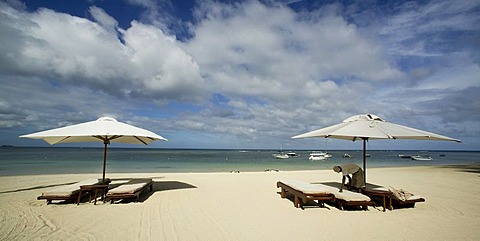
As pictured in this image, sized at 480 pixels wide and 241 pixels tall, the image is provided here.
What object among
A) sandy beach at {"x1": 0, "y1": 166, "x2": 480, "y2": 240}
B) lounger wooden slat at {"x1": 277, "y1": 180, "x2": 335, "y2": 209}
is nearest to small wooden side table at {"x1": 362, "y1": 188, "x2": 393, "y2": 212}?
sandy beach at {"x1": 0, "y1": 166, "x2": 480, "y2": 240}

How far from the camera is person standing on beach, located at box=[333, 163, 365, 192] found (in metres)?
7.02

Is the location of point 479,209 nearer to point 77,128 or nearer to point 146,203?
point 146,203

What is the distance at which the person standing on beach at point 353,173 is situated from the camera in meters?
7.02

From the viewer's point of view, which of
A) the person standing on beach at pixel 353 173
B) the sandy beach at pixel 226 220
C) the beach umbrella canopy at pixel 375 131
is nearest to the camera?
the sandy beach at pixel 226 220

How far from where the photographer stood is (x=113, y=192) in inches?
259

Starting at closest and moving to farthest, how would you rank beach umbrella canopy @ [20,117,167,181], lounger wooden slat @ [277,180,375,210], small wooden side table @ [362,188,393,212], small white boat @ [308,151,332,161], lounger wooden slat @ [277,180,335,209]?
lounger wooden slat @ [277,180,375,210] → lounger wooden slat @ [277,180,335,209] → small wooden side table @ [362,188,393,212] → beach umbrella canopy @ [20,117,167,181] → small white boat @ [308,151,332,161]

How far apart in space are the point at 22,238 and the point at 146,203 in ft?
9.29

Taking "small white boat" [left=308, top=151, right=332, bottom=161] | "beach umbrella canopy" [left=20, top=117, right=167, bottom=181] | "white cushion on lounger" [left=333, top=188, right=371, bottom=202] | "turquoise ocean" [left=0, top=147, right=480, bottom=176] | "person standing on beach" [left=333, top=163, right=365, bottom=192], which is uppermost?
"beach umbrella canopy" [left=20, top=117, right=167, bottom=181]

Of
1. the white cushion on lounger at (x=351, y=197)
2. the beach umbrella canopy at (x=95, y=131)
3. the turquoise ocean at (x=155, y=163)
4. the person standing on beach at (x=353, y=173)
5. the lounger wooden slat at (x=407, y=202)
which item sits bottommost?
the turquoise ocean at (x=155, y=163)

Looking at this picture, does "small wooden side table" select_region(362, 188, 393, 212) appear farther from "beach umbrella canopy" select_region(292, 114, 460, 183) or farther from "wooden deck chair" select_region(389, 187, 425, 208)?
"beach umbrella canopy" select_region(292, 114, 460, 183)

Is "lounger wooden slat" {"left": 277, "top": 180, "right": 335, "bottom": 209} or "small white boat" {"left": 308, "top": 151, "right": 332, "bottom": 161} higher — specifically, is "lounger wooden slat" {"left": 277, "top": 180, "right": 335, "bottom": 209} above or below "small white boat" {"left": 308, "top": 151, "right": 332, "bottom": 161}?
above

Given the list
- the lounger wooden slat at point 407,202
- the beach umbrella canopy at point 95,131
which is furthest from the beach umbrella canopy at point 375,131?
the beach umbrella canopy at point 95,131

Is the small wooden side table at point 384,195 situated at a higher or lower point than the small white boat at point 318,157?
higher

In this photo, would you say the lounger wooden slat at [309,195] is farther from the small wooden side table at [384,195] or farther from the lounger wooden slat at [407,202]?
the lounger wooden slat at [407,202]
